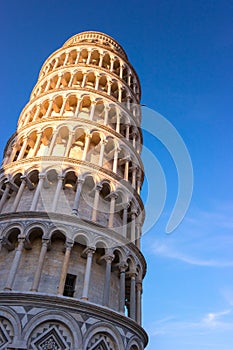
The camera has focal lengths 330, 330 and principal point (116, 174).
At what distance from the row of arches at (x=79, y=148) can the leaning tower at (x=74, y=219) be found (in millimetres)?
79

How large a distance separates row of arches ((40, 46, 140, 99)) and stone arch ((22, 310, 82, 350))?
22.6 meters

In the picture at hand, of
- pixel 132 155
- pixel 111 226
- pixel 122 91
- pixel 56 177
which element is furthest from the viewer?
pixel 122 91

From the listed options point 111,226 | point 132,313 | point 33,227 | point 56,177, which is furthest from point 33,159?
point 132,313

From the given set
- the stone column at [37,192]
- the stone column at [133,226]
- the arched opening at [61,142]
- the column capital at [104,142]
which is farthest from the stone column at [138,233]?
the stone column at [37,192]

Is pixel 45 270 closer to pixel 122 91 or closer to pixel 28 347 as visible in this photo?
pixel 28 347

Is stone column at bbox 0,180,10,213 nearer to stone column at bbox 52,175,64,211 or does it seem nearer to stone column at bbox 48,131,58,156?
stone column at bbox 48,131,58,156

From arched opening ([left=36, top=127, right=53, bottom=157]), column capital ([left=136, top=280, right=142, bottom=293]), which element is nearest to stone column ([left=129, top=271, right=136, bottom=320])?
column capital ([left=136, top=280, right=142, bottom=293])

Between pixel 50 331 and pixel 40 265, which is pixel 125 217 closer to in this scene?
pixel 40 265

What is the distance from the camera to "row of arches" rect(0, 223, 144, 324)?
53.6 ft

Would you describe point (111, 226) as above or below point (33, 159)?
below

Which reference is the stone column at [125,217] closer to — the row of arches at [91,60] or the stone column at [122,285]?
the stone column at [122,285]

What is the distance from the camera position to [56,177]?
20.8m

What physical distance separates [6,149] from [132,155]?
9.88m

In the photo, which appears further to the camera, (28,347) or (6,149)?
(6,149)
